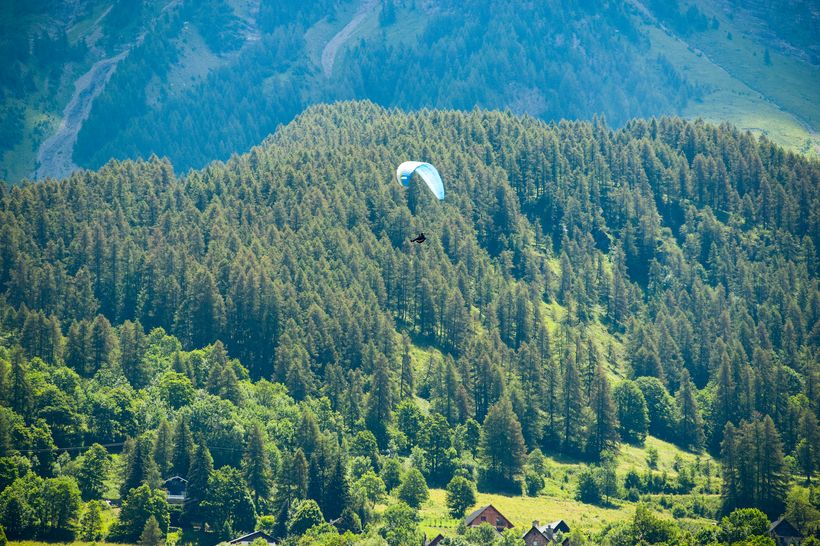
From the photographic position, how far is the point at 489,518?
13775 centimetres

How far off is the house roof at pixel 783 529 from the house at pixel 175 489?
6083cm

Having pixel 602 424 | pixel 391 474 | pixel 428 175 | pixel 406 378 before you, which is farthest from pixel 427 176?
pixel 602 424

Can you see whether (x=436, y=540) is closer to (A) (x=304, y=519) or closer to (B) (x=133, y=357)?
(A) (x=304, y=519)

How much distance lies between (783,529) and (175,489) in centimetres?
6333

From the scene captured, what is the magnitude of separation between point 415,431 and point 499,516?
25.7m

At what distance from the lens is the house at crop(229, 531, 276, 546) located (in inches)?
5049

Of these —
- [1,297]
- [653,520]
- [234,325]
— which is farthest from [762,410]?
[1,297]

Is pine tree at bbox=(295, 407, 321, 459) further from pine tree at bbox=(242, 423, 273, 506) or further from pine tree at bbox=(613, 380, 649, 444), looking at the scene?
pine tree at bbox=(613, 380, 649, 444)

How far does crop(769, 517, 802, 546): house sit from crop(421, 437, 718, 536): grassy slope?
1177 centimetres

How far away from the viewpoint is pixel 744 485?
507 feet

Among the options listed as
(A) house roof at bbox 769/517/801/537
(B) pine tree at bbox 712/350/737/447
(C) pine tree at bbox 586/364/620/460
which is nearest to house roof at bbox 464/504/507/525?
(A) house roof at bbox 769/517/801/537

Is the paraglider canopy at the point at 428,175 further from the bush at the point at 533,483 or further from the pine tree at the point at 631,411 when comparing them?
the pine tree at the point at 631,411

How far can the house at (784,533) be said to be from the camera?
138500 millimetres

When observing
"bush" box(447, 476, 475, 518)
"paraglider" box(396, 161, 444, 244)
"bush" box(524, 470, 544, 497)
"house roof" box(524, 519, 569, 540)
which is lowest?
"house roof" box(524, 519, 569, 540)
